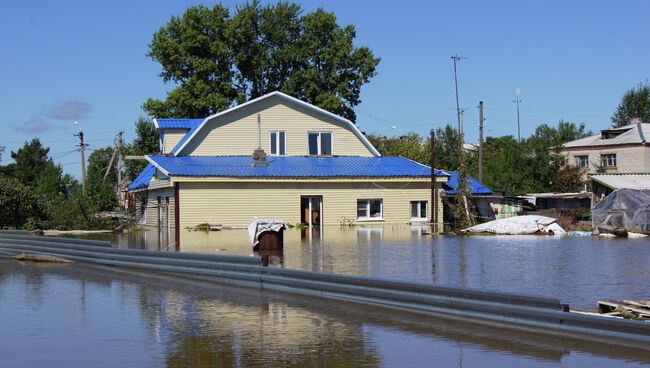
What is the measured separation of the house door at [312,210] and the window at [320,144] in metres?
4.66

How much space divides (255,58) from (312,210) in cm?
2492

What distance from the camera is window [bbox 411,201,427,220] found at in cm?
4747

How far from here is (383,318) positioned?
1321 cm

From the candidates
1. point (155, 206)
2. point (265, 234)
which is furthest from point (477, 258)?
point (155, 206)

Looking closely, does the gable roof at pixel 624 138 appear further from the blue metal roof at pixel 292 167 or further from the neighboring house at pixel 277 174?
the neighboring house at pixel 277 174

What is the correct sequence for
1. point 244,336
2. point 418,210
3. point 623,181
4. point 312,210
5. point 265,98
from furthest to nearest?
1. point 265,98
2. point 418,210
3. point 623,181
4. point 312,210
5. point 244,336

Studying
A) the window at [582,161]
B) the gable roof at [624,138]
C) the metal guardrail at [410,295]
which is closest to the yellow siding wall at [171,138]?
the metal guardrail at [410,295]

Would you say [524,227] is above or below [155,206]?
below

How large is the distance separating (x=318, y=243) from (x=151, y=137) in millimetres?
44411

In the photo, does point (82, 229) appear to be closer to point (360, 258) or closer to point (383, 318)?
point (360, 258)

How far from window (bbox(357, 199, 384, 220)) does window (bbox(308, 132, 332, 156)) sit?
471 centimetres

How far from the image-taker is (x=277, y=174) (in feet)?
145

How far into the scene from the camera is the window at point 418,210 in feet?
156

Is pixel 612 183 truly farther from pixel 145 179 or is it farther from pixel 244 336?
pixel 244 336
